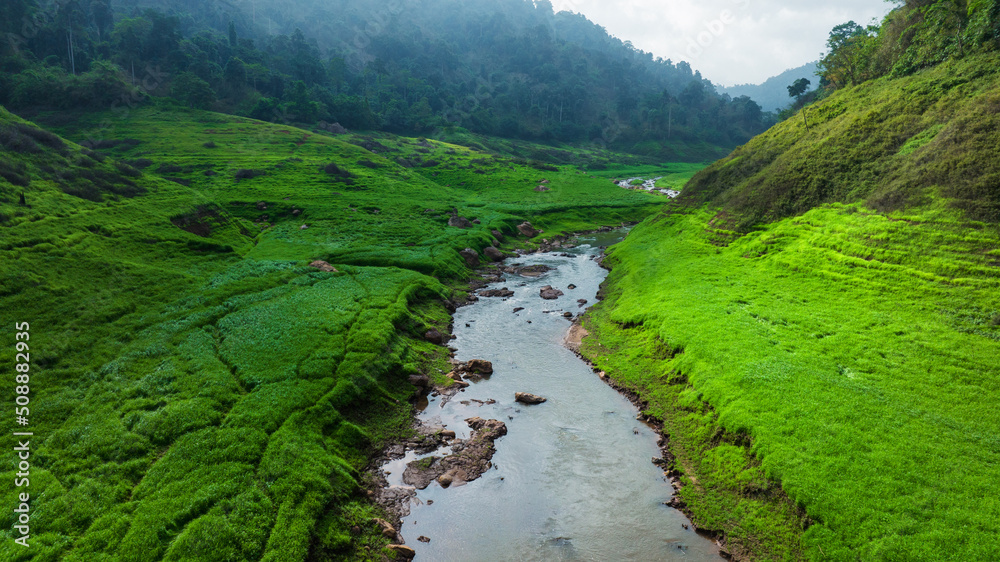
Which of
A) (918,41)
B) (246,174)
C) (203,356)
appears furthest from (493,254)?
(918,41)

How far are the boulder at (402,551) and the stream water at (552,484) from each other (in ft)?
1.13

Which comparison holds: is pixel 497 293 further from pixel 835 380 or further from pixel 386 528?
pixel 386 528

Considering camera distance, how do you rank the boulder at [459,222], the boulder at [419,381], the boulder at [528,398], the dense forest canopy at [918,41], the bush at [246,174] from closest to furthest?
1. the boulder at [528,398]
2. the boulder at [419,381]
3. the dense forest canopy at [918,41]
4. the boulder at [459,222]
5. the bush at [246,174]

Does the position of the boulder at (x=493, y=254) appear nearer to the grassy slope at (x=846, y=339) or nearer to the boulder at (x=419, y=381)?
the grassy slope at (x=846, y=339)

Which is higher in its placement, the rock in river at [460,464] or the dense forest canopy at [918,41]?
the dense forest canopy at [918,41]

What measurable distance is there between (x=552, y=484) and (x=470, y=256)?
42502 mm

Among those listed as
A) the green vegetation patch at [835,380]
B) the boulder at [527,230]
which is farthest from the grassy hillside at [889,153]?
the boulder at [527,230]

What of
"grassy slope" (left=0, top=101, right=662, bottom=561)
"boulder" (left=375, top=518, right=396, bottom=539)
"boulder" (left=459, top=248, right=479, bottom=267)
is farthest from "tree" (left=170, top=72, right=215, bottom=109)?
"boulder" (left=375, top=518, right=396, bottom=539)

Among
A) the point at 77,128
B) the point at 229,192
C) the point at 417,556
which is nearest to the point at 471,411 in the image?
the point at 417,556

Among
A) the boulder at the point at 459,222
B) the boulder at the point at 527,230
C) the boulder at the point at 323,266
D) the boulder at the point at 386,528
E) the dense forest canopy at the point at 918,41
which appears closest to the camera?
the boulder at the point at 386,528

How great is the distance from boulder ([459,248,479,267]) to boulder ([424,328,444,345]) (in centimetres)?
2231

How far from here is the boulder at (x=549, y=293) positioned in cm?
5197

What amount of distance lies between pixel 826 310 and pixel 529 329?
2424cm

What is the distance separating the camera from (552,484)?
24453 millimetres
